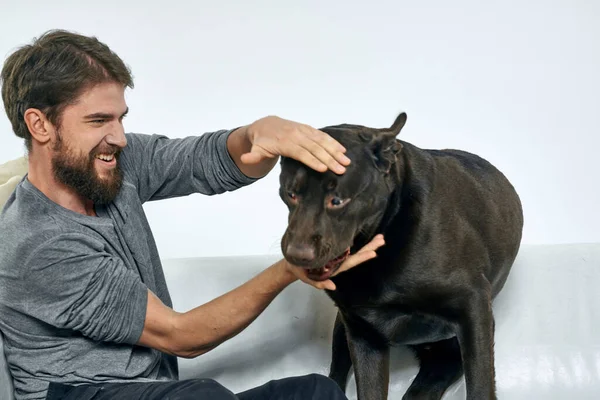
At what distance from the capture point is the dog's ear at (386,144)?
2.26 metres

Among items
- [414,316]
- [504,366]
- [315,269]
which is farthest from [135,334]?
[504,366]

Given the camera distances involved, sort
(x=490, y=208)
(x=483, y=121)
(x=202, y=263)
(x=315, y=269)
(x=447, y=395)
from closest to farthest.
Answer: (x=315, y=269)
(x=490, y=208)
(x=447, y=395)
(x=202, y=263)
(x=483, y=121)

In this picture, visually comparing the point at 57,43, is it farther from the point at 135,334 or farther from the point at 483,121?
the point at 483,121

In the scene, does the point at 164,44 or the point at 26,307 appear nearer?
the point at 26,307

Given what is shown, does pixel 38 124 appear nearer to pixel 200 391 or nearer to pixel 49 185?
pixel 49 185

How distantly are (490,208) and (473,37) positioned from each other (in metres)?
2.60

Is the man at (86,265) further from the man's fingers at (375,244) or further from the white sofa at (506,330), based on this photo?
the white sofa at (506,330)

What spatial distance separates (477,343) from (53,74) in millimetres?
1304

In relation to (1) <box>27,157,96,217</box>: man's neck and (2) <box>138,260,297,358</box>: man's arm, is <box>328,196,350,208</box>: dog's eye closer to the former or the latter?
(2) <box>138,260,297,358</box>: man's arm

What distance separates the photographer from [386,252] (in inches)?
95.7

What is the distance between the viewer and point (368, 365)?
272cm

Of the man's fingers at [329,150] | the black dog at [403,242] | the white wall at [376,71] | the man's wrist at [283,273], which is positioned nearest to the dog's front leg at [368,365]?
the black dog at [403,242]

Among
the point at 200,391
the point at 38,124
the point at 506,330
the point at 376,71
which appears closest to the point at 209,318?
the point at 200,391

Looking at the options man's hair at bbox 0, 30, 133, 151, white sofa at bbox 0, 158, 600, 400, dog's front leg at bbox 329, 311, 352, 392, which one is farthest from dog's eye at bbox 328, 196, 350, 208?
white sofa at bbox 0, 158, 600, 400
